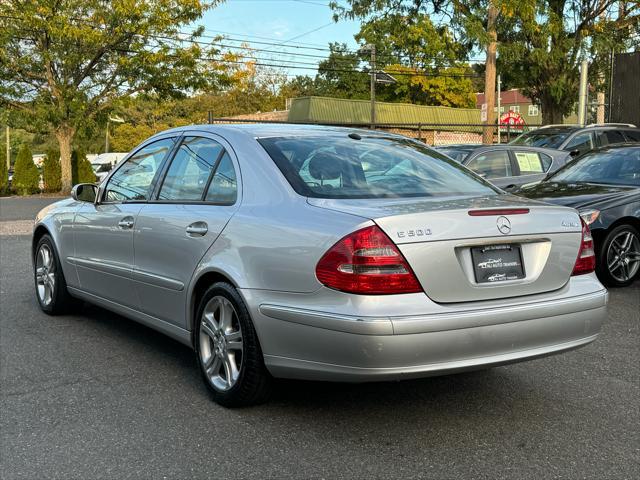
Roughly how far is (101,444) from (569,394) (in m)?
2.62

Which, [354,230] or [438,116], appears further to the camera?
[438,116]

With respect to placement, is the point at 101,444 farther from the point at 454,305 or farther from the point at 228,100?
the point at 228,100

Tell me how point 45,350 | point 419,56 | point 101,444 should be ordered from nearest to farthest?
point 101,444 < point 45,350 < point 419,56

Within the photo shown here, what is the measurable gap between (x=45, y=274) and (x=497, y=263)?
4.37 meters

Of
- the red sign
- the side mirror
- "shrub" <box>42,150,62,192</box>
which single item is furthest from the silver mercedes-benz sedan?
"shrub" <box>42,150,62,192</box>

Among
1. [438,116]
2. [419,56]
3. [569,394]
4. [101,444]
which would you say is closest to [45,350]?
[101,444]

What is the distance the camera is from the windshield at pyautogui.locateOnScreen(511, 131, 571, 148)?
43.9 ft

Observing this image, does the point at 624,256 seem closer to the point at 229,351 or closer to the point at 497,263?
the point at 497,263

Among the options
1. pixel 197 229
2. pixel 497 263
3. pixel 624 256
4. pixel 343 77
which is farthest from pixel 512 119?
pixel 343 77

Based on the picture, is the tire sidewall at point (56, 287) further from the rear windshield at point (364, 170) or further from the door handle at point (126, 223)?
the rear windshield at point (364, 170)

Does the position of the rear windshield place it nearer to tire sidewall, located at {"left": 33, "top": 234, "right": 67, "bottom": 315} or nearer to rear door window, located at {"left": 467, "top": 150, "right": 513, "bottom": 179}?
tire sidewall, located at {"left": 33, "top": 234, "right": 67, "bottom": 315}

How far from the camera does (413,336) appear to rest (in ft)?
10.5

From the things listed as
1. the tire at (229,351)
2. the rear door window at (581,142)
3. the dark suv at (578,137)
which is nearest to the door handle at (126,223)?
the tire at (229,351)

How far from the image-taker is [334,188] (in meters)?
3.88
